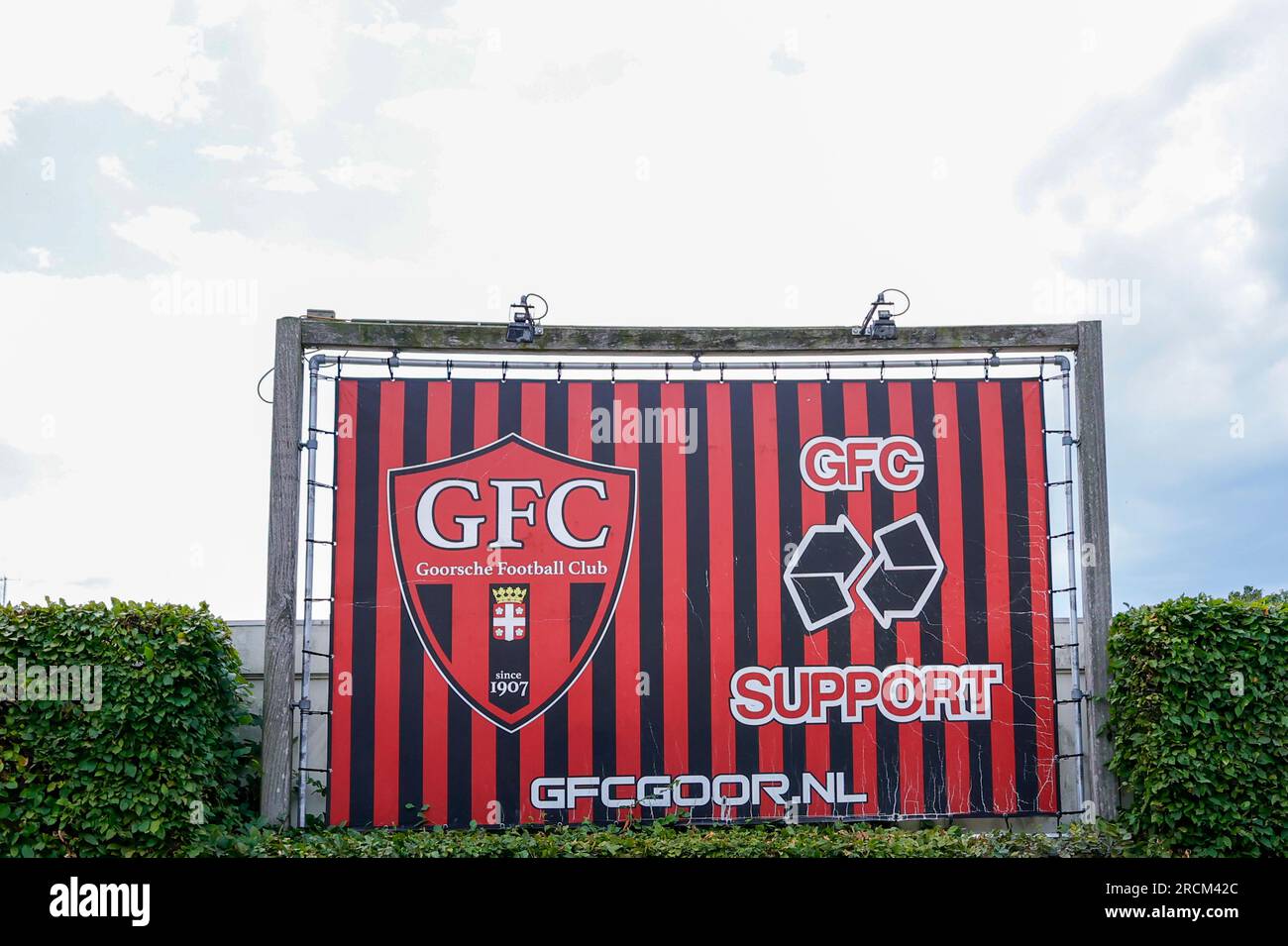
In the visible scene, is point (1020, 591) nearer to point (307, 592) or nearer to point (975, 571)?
point (975, 571)

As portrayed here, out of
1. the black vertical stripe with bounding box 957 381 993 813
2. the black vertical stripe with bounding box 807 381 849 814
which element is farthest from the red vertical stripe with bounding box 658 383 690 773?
the black vertical stripe with bounding box 957 381 993 813

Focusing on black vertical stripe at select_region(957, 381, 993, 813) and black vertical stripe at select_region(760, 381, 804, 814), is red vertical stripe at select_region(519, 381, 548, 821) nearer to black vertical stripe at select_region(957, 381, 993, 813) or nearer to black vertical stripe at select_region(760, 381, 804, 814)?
black vertical stripe at select_region(760, 381, 804, 814)

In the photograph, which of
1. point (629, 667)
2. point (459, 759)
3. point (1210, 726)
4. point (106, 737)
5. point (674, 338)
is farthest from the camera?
point (674, 338)

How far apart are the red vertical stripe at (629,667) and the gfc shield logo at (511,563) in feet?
0.21

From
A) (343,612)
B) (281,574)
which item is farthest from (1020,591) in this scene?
(281,574)

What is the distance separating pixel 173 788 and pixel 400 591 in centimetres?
149

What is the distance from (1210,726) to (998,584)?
1.29m

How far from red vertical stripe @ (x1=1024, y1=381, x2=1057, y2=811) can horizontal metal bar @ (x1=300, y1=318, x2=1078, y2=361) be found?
1.14ft

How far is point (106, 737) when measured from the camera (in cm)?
535

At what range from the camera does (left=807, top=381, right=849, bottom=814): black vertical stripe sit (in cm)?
598

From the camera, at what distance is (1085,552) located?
6.11m

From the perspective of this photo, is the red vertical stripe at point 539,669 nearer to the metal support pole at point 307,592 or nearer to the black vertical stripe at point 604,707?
the black vertical stripe at point 604,707
